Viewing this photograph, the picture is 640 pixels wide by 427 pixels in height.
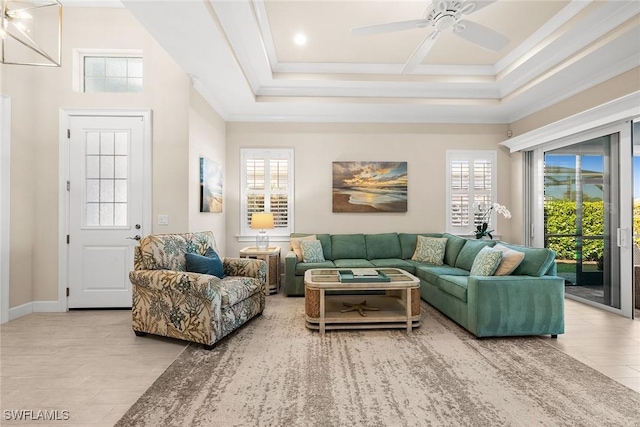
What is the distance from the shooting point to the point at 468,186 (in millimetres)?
5766

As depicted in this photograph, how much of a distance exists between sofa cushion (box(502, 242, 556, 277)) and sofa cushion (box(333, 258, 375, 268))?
198cm

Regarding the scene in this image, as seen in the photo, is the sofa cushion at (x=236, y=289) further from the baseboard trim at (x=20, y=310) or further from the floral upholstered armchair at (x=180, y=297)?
the baseboard trim at (x=20, y=310)

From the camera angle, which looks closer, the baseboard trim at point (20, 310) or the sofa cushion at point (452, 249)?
the baseboard trim at point (20, 310)

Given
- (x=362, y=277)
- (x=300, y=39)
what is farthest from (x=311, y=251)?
(x=300, y=39)

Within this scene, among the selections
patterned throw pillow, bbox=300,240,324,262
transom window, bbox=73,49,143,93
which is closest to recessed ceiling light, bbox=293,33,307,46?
transom window, bbox=73,49,143,93

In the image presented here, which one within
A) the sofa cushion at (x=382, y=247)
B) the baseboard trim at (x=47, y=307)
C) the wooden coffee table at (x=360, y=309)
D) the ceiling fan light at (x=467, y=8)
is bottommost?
the baseboard trim at (x=47, y=307)

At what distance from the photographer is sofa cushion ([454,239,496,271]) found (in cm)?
438

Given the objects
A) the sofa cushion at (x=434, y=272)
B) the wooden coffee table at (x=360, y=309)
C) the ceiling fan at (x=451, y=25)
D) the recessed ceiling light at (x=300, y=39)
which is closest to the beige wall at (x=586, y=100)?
the ceiling fan at (x=451, y=25)

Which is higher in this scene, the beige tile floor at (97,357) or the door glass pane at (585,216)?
the door glass pane at (585,216)

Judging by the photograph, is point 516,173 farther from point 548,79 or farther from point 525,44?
point 525,44

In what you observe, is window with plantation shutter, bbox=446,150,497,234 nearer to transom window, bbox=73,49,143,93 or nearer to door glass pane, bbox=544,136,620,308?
door glass pane, bbox=544,136,620,308

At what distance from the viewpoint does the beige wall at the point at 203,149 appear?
13.5 feet

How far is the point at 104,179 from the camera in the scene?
4051 millimetres

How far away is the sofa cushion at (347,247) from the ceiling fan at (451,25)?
3148 millimetres
